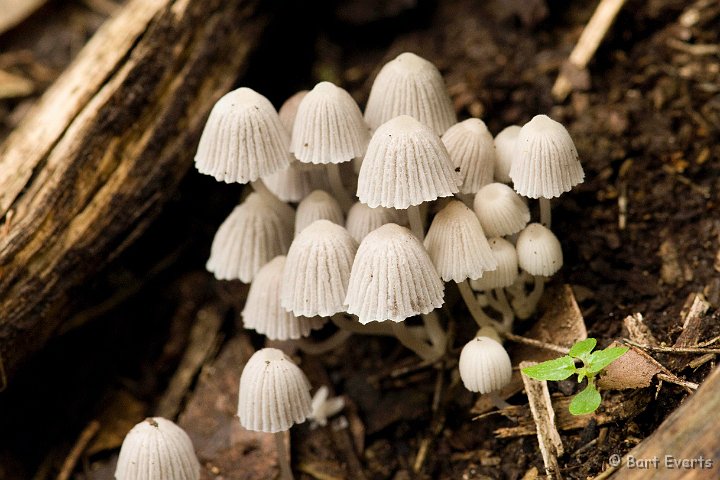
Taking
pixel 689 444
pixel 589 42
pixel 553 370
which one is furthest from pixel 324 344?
pixel 589 42

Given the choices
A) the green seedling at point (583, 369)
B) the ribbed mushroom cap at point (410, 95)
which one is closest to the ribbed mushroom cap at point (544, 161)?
the ribbed mushroom cap at point (410, 95)

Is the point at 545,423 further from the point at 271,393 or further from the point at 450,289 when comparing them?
the point at 271,393

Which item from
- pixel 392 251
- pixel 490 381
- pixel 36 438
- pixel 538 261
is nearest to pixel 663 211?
pixel 538 261

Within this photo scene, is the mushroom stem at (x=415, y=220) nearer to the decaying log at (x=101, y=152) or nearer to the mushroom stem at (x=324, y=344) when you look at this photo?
the mushroom stem at (x=324, y=344)

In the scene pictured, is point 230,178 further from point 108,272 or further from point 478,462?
point 478,462

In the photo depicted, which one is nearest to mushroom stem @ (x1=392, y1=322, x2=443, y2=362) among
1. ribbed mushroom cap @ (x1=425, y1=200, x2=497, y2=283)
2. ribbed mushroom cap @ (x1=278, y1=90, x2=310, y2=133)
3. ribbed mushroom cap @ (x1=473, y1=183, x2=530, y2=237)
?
ribbed mushroom cap @ (x1=425, y1=200, x2=497, y2=283)
